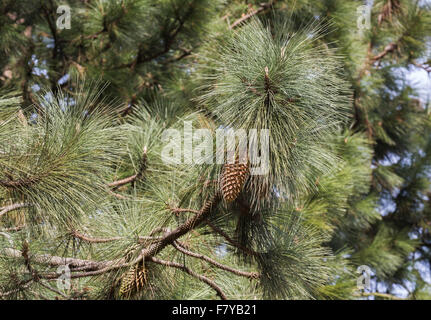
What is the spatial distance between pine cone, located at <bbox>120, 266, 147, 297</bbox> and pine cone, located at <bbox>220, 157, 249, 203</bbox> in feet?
1.28

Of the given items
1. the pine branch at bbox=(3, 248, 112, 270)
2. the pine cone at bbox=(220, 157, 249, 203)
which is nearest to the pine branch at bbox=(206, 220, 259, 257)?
the pine cone at bbox=(220, 157, 249, 203)

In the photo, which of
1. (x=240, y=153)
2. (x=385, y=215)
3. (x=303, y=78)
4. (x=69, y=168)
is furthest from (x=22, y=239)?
(x=385, y=215)

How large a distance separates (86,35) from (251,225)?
164 cm

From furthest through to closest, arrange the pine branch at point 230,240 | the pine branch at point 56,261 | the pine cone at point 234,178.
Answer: the pine branch at point 56,261 < the pine branch at point 230,240 < the pine cone at point 234,178

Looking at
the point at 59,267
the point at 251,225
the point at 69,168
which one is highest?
the point at 69,168

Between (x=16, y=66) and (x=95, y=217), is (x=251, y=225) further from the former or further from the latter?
(x=16, y=66)

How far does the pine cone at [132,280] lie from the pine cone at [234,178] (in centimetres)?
39

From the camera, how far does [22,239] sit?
4.22 ft

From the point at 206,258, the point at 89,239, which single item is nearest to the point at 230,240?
the point at 206,258

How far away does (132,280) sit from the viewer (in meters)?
1.27

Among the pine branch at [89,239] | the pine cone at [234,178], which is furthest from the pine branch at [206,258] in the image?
the pine cone at [234,178]

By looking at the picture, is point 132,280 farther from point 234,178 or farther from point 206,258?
point 234,178

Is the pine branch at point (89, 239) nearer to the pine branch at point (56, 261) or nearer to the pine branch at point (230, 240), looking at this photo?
the pine branch at point (56, 261)

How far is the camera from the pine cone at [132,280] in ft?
4.17
